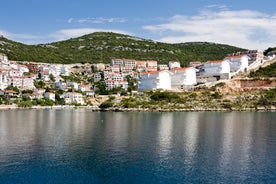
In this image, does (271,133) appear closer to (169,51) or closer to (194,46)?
(169,51)

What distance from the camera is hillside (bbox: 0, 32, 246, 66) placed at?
4407 inches

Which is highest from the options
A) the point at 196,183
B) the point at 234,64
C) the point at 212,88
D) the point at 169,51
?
the point at 169,51

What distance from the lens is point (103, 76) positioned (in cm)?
9469

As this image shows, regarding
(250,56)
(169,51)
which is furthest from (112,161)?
(169,51)

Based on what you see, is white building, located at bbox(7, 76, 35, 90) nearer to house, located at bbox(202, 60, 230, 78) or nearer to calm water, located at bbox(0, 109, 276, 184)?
house, located at bbox(202, 60, 230, 78)

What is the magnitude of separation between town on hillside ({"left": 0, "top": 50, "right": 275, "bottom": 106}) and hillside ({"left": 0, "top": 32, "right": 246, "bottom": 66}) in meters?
9.26

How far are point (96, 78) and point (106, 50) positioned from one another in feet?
125

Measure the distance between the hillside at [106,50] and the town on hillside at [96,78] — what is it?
9.26 meters

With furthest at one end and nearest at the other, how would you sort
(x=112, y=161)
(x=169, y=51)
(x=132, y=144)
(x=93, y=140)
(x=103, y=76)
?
(x=169, y=51) → (x=103, y=76) → (x=93, y=140) → (x=132, y=144) → (x=112, y=161)

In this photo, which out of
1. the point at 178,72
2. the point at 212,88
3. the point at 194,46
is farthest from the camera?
the point at 194,46

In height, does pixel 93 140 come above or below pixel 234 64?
below

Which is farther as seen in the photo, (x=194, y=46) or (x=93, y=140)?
(x=194, y=46)

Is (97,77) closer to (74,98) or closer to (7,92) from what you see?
(74,98)

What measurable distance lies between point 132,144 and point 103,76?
7044cm
